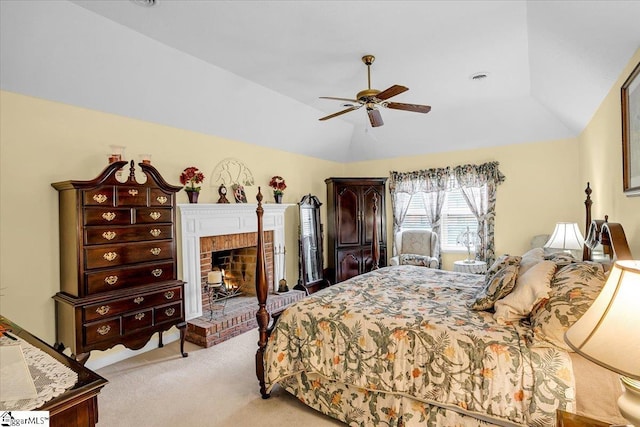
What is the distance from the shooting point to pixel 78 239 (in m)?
2.69

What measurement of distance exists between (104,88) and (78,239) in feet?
4.80

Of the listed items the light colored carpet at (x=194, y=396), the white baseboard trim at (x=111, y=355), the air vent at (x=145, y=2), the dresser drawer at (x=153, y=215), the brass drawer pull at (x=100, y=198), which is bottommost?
the light colored carpet at (x=194, y=396)

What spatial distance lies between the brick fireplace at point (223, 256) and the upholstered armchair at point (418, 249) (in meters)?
1.93

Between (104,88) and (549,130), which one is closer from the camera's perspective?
(104,88)

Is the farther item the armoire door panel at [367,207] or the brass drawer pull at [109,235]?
the armoire door panel at [367,207]

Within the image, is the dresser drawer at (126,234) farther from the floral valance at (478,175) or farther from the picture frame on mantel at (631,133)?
the floral valance at (478,175)

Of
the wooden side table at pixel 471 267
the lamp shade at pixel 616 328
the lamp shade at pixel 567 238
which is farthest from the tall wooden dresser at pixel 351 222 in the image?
the lamp shade at pixel 616 328

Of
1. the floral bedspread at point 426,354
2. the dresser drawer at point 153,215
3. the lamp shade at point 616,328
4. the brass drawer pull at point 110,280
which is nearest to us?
the lamp shade at point 616,328

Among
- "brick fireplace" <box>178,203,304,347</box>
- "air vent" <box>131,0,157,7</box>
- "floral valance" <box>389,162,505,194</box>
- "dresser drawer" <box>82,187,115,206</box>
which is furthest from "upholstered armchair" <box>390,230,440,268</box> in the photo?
"air vent" <box>131,0,157,7</box>

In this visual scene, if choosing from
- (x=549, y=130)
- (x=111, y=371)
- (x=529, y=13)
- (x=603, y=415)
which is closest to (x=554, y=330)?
(x=603, y=415)

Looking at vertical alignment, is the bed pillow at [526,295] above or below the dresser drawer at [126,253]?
below

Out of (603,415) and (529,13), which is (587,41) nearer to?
(529,13)

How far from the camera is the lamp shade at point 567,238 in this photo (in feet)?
10.5

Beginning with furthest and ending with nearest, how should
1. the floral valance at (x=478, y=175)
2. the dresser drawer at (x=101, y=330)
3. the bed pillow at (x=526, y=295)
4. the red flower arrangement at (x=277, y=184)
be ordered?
the floral valance at (x=478, y=175)
the red flower arrangement at (x=277, y=184)
the dresser drawer at (x=101, y=330)
the bed pillow at (x=526, y=295)
